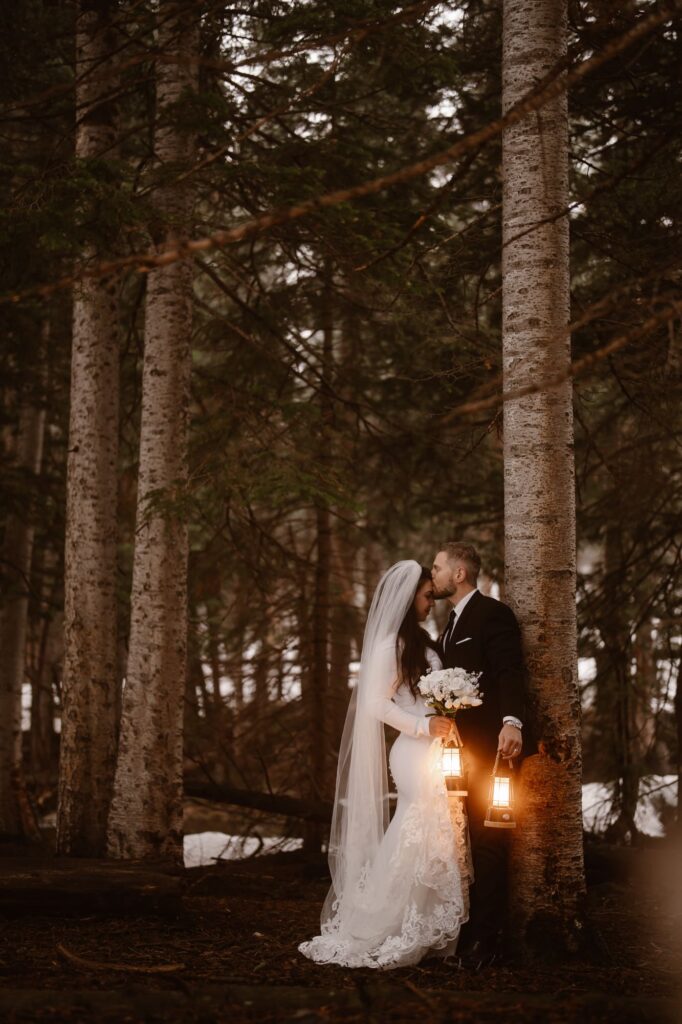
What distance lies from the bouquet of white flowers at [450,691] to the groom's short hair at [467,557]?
761mm

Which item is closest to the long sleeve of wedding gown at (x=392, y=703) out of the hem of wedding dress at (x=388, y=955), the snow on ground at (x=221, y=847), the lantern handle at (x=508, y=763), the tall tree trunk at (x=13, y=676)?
the lantern handle at (x=508, y=763)

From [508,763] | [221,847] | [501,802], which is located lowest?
[221,847]

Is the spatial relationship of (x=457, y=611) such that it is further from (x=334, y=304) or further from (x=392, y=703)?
(x=334, y=304)

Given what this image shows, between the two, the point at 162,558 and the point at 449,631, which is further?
the point at 162,558

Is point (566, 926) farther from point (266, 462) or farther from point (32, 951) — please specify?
point (266, 462)

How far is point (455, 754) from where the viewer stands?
543 cm

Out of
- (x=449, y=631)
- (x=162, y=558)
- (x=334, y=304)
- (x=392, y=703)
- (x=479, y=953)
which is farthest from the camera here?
(x=334, y=304)

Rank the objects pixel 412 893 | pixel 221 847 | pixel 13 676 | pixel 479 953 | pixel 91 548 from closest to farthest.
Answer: pixel 479 953, pixel 412 893, pixel 91 548, pixel 13 676, pixel 221 847

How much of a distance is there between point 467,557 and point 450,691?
3.44ft

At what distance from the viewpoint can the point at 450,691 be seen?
5.41 m

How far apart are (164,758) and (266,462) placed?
285 centimetres

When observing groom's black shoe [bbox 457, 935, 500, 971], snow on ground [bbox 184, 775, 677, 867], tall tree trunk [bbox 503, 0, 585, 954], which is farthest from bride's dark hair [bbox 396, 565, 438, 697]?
snow on ground [bbox 184, 775, 677, 867]

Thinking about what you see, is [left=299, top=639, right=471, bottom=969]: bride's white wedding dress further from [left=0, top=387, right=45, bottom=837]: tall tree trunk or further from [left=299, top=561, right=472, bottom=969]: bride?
[left=0, top=387, right=45, bottom=837]: tall tree trunk

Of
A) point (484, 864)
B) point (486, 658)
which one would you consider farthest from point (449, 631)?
point (484, 864)
